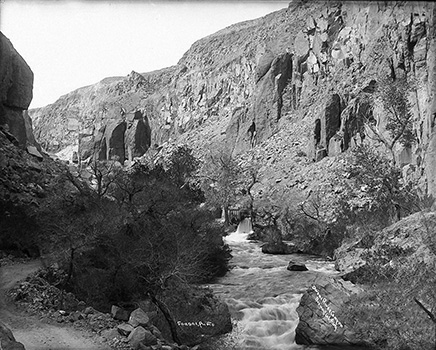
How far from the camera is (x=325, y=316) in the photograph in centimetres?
749

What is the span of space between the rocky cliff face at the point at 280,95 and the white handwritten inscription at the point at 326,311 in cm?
634

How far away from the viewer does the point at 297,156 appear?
33.5 meters

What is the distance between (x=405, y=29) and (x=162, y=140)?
35.8m

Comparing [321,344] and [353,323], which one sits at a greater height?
[353,323]

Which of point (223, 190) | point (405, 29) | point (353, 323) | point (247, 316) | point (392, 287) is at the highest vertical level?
point (405, 29)

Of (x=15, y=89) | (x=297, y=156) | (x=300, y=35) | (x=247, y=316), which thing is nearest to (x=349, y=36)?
(x=300, y=35)

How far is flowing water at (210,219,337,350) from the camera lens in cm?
805

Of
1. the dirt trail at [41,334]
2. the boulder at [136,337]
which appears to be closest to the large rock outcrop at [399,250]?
the boulder at [136,337]

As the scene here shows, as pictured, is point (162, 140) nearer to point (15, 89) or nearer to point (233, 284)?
point (15, 89)

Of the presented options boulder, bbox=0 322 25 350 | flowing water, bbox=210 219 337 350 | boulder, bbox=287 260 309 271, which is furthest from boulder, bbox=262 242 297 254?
boulder, bbox=0 322 25 350

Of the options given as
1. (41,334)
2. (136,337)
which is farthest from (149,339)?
(41,334)

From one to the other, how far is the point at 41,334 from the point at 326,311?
4794 mm

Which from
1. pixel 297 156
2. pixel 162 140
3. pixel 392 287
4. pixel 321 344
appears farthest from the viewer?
pixel 162 140

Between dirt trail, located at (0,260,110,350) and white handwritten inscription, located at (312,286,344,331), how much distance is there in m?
3.80
